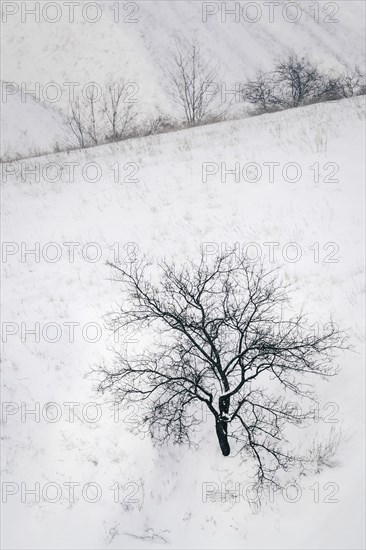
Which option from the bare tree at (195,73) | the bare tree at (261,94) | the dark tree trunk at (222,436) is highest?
the bare tree at (195,73)

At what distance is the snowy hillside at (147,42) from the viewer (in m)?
35.8

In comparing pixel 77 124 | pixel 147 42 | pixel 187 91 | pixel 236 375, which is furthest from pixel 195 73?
pixel 236 375

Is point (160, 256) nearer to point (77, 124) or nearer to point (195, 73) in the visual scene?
point (77, 124)

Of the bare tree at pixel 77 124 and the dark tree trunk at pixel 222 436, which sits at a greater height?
the bare tree at pixel 77 124

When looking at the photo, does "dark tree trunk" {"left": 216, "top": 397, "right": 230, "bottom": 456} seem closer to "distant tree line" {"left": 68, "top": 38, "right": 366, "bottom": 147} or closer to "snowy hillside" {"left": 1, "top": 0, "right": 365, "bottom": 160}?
"distant tree line" {"left": 68, "top": 38, "right": 366, "bottom": 147}

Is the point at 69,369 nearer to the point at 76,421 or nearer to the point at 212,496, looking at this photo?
the point at 76,421

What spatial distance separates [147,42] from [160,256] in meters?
31.6

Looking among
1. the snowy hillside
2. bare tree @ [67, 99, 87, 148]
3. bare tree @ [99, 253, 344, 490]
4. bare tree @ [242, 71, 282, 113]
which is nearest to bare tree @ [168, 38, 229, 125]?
the snowy hillside

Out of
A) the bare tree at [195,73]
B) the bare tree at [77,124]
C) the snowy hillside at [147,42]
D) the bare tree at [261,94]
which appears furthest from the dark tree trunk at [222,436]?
the snowy hillside at [147,42]

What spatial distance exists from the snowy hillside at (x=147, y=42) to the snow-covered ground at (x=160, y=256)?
19998mm

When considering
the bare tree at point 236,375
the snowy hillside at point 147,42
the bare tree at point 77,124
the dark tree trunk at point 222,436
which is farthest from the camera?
the snowy hillside at point 147,42

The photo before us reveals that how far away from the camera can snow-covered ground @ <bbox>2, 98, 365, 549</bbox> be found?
7.14 m

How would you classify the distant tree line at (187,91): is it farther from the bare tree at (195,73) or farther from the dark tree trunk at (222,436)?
the dark tree trunk at (222,436)

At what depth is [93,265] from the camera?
11.7 meters
